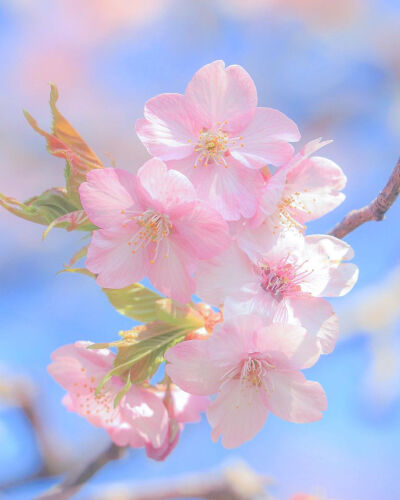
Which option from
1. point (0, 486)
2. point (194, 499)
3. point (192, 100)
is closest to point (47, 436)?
point (0, 486)

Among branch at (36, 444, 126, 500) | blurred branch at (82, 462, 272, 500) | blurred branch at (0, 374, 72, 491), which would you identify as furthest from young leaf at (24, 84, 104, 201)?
blurred branch at (0, 374, 72, 491)

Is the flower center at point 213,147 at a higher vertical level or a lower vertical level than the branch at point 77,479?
higher

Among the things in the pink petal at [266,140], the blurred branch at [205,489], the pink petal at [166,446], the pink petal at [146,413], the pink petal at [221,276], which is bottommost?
the blurred branch at [205,489]

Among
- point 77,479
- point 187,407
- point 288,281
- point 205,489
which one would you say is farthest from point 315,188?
point 205,489

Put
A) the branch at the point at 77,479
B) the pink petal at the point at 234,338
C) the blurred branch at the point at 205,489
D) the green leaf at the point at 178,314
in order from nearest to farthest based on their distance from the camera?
1. the pink petal at the point at 234,338
2. the green leaf at the point at 178,314
3. the branch at the point at 77,479
4. the blurred branch at the point at 205,489

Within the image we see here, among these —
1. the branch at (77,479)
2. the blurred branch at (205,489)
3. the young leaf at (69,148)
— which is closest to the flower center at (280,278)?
the young leaf at (69,148)

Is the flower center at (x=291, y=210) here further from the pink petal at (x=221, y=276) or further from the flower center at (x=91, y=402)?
the flower center at (x=91, y=402)

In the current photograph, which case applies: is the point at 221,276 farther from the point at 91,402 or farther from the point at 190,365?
the point at 91,402
